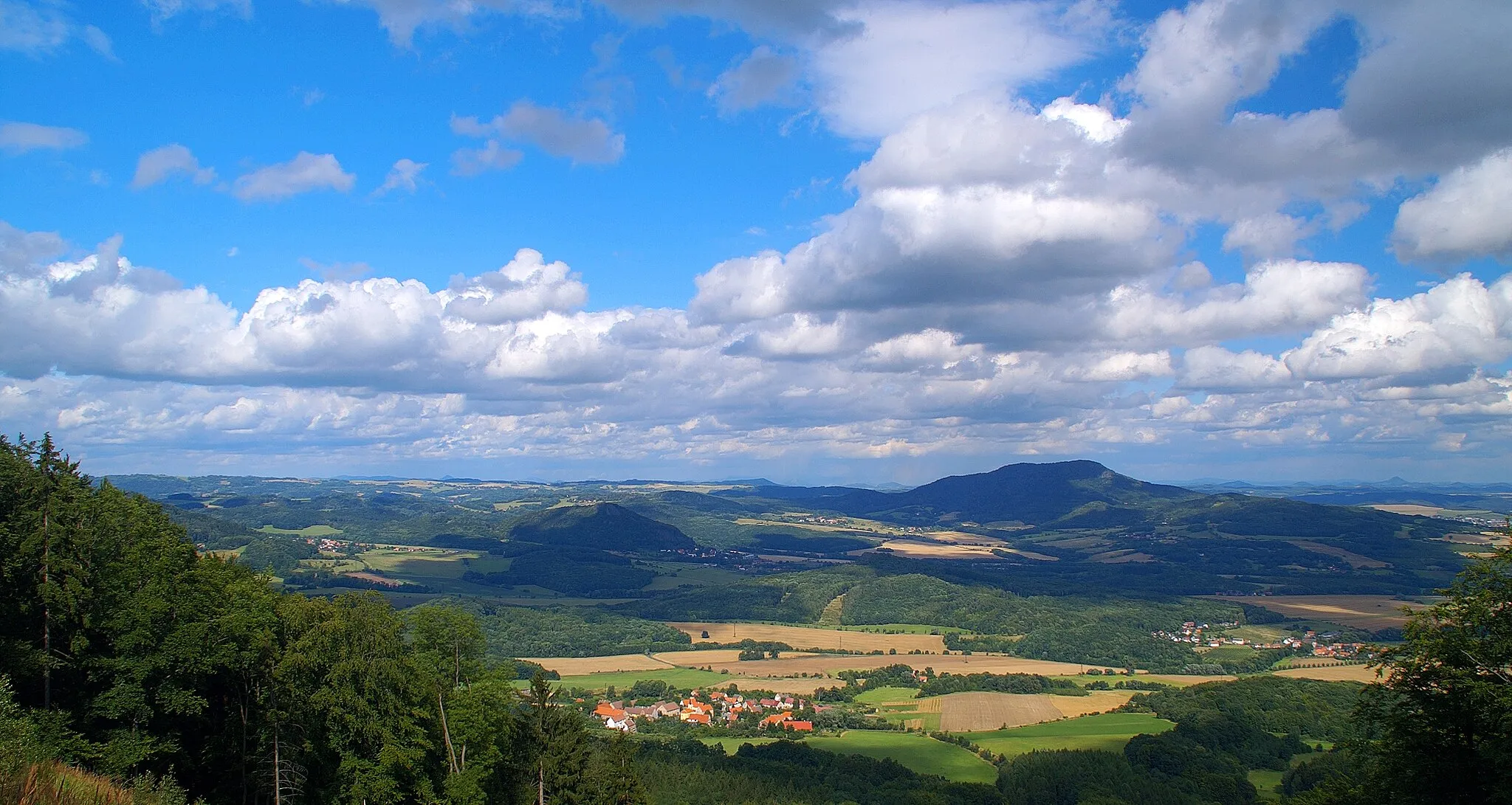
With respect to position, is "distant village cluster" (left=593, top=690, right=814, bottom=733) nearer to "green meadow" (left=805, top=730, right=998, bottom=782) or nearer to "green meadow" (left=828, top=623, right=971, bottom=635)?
"green meadow" (left=805, top=730, right=998, bottom=782)

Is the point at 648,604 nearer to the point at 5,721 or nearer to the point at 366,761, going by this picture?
the point at 366,761

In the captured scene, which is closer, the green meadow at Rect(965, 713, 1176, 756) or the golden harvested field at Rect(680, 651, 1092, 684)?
the green meadow at Rect(965, 713, 1176, 756)

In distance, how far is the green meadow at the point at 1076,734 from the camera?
7744 centimetres

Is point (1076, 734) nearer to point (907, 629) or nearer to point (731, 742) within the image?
point (731, 742)

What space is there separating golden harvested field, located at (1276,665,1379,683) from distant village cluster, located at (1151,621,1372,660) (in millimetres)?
2862

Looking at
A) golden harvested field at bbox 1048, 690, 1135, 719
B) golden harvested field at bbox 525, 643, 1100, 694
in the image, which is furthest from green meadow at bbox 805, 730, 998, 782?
golden harvested field at bbox 525, 643, 1100, 694

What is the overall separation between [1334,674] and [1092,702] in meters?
35.0

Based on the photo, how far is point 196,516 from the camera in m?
195

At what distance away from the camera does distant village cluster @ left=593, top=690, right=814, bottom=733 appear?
85188mm

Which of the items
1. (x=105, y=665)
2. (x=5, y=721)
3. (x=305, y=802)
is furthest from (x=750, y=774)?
(x=5, y=721)

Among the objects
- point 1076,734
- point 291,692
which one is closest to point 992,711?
point 1076,734

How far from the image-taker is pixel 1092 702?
10062 cm

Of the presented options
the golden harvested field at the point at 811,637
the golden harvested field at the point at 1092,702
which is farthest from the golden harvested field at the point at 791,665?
the golden harvested field at the point at 1092,702

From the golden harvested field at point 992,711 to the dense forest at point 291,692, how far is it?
59564 millimetres
